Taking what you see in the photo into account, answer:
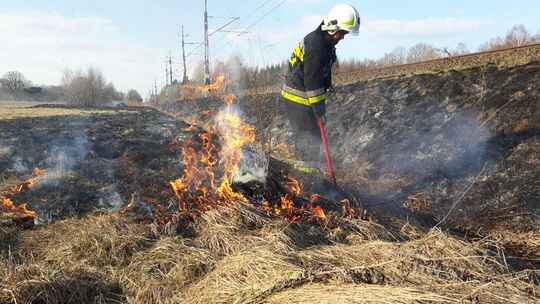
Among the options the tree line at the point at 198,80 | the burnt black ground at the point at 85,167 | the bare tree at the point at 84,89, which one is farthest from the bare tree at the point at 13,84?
the burnt black ground at the point at 85,167

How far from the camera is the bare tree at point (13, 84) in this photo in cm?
5271

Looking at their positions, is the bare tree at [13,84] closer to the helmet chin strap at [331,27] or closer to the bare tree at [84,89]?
the bare tree at [84,89]

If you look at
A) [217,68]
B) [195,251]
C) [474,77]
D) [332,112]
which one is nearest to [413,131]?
[474,77]

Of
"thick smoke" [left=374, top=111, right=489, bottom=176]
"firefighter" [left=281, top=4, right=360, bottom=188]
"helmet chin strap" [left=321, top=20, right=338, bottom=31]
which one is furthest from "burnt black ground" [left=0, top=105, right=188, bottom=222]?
"thick smoke" [left=374, top=111, right=489, bottom=176]

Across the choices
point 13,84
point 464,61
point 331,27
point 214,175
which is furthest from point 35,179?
point 13,84

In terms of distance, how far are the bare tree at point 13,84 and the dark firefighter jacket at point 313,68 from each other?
58071mm

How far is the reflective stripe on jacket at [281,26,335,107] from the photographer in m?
5.33

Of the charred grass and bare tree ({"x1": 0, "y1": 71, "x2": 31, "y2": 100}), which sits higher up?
bare tree ({"x1": 0, "y1": 71, "x2": 31, "y2": 100})

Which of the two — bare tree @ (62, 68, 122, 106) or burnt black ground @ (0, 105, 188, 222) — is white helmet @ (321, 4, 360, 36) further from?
bare tree @ (62, 68, 122, 106)

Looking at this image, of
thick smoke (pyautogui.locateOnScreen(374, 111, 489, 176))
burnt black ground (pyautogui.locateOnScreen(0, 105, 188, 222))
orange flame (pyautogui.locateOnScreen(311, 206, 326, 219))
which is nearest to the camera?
orange flame (pyautogui.locateOnScreen(311, 206, 326, 219))

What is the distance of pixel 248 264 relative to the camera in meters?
3.02

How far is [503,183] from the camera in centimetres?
554

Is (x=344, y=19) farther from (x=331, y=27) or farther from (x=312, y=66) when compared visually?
(x=312, y=66)

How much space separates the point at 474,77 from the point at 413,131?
6.39 ft
